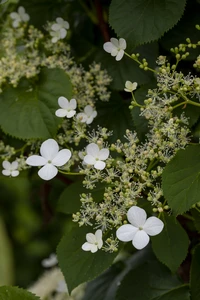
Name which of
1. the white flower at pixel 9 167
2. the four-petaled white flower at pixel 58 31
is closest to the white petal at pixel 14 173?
the white flower at pixel 9 167

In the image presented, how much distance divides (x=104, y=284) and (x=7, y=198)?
1.65 meters

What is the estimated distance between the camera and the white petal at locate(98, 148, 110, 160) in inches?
28.2

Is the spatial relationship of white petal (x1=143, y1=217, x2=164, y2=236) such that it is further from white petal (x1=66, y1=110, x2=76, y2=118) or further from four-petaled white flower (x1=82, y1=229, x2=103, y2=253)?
white petal (x1=66, y1=110, x2=76, y2=118)

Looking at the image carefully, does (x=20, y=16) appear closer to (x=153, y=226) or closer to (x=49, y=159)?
(x=49, y=159)

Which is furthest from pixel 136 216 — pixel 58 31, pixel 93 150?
pixel 58 31

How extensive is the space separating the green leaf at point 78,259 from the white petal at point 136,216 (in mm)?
99

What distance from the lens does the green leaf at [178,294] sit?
851 millimetres

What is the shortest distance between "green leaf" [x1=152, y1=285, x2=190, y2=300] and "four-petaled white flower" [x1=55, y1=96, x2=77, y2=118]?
0.31 m

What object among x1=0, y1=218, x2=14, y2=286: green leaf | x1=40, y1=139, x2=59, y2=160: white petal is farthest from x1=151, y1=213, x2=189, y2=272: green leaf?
x1=0, y1=218, x2=14, y2=286: green leaf

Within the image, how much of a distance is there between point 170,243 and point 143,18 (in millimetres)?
299

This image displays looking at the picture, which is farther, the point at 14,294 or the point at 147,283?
the point at 147,283

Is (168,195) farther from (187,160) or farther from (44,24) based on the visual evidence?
(44,24)

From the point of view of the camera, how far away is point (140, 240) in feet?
2.10

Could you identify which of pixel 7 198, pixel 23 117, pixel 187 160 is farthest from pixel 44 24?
pixel 7 198
